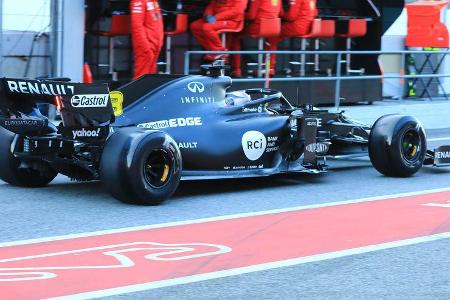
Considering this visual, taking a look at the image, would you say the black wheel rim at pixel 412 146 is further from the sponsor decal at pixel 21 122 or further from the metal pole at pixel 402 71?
the metal pole at pixel 402 71

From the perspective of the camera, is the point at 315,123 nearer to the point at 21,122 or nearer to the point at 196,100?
the point at 196,100

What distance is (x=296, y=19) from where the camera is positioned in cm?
1753

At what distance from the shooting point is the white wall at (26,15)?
14.3 m

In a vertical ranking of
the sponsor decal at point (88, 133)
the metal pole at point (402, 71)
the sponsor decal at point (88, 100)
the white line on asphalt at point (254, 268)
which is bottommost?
the white line on asphalt at point (254, 268)

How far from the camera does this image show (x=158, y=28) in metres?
15.1

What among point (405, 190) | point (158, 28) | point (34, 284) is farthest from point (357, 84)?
point (34, 284)

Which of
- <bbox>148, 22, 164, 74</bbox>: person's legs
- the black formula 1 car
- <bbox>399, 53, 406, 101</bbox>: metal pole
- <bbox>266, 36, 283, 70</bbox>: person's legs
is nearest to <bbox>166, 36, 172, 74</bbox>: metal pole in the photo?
<bbox>148, 22, 164, 74</bbox>: person's legs

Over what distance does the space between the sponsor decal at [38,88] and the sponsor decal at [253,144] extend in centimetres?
210

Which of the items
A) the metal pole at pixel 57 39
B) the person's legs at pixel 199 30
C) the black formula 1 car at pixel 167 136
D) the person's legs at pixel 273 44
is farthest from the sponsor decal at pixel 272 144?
the person's legs at pixel 273 44

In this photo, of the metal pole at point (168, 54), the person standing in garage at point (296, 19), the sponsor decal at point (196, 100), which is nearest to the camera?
the sponsor decal at point (196, 100)

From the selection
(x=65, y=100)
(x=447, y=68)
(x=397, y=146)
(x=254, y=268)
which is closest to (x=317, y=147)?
(x=397, y=146)

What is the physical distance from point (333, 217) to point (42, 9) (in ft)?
24.8

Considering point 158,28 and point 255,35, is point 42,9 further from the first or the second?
point 255,35

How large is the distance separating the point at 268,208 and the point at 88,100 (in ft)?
6.57
